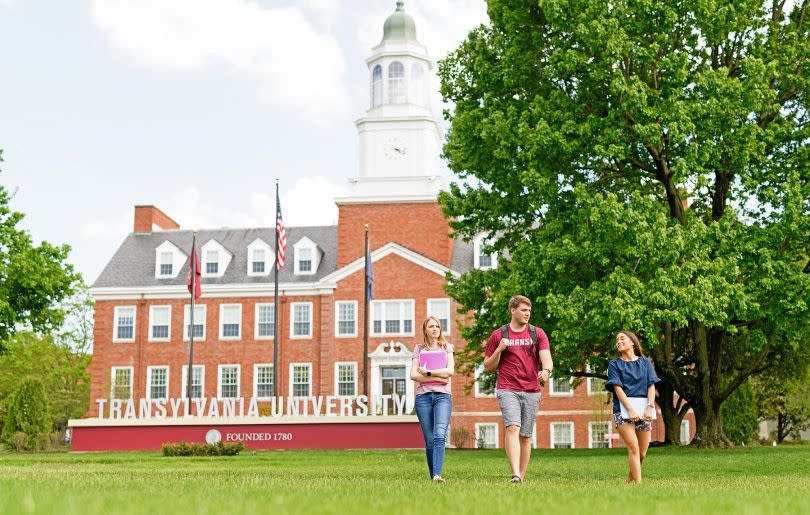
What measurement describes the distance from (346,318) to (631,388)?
1572 inches

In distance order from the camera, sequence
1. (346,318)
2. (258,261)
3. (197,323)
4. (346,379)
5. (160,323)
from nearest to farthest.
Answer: (346,379)
(346,318)
(197,323)
(160,323)
(258,261)

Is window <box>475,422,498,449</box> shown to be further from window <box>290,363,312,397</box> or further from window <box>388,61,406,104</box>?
window <box>388,61,406,104</box>

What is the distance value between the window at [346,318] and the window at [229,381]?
19.9ft

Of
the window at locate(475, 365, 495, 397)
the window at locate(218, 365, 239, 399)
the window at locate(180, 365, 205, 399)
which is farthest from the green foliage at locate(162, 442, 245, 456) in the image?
the window at locate(180, 365, 205, 399)

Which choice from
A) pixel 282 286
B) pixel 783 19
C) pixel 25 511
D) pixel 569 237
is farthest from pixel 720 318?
pixel 282 286

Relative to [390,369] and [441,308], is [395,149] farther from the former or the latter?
[390,369]

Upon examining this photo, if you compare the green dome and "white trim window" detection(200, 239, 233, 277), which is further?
"white trim window" detection(200, 239, 233, 277)

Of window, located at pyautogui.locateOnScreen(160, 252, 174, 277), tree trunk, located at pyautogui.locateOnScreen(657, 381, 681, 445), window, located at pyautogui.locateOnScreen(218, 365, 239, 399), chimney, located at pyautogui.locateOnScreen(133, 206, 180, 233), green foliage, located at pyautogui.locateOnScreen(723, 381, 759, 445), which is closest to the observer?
tree trunk, located at pyautogui.locateOnScreen(657, 381, 681, 445)

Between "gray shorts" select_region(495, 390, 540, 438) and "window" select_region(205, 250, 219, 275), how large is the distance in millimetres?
44319

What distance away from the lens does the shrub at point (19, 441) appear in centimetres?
3884

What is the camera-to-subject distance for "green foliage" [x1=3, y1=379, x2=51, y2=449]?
3997 centimetres

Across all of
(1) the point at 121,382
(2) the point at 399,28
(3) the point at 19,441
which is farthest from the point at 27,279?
(2) the point at 399,28

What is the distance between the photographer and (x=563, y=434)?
1930 inches

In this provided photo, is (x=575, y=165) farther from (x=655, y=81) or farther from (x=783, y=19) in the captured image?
(x=783, y=19)
